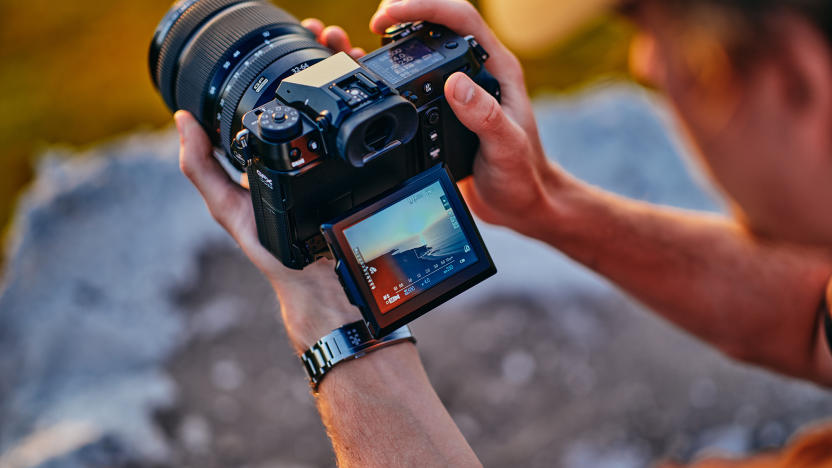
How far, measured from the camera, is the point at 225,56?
1181mm

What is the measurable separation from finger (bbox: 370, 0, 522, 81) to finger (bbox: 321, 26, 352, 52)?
0.27ft

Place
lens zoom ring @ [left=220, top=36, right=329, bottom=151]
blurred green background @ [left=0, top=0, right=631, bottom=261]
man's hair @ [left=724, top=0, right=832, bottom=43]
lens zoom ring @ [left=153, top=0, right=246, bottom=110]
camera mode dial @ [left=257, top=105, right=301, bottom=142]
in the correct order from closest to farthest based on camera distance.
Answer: man's hair @ [left=724, top=0, right=832, bottom=43] → camera mode dial @ [left=257, top=105, right=301, bottom=142] → lens zoom ring @ [left=220, top=36, right=329, bottom=151] → lens zoom ring @ [left=153, top=0, right=246, bottom=110] → blurred green background @ [left=0, top=0, right=631, bottom=261]

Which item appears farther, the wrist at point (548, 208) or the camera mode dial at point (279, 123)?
the wrist at point (548, 208)

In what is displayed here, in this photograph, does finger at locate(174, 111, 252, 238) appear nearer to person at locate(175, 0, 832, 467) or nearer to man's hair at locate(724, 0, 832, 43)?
person at locate(175, 0, 832, 467)

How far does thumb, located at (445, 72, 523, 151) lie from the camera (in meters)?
1.04

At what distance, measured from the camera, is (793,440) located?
162 centimetres

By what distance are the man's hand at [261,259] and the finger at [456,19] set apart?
1.10 ft

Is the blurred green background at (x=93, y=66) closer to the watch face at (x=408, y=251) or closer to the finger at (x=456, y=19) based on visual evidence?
the finger at (x=456, y=19)

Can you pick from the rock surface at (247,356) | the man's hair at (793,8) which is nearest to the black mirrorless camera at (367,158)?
the man's hair at (793,8)

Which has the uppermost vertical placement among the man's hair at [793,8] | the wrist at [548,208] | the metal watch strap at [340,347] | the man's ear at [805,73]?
the man's hair at [793,8]

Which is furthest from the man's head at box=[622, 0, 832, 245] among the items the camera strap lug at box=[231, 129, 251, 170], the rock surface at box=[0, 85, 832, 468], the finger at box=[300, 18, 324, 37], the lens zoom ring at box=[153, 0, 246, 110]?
the rock surface at box=[0, 85, 832, 468]

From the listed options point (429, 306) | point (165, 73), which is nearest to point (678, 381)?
point (429, 306)

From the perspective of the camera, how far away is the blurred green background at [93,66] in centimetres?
255

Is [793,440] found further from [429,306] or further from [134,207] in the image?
[134,207]
